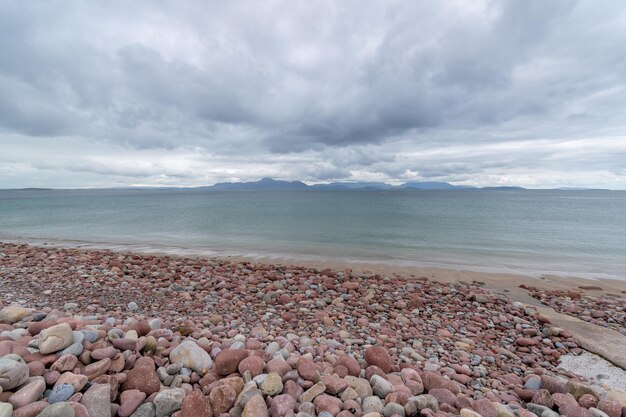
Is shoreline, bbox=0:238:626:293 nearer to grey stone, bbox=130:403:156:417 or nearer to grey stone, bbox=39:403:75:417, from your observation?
grey stone, bbox=130:403:156:417

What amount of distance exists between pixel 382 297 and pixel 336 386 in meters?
4.88

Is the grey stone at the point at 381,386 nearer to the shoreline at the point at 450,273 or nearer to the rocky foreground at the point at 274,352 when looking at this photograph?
the rocky foreground at the point at 274,352

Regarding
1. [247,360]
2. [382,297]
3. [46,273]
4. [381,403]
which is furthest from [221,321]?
[46,273]

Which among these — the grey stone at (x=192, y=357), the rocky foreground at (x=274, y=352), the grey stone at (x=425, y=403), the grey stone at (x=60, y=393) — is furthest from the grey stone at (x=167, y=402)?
the grey stone at (x=425, y=403)

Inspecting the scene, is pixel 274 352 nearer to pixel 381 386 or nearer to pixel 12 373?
pixel 381 386

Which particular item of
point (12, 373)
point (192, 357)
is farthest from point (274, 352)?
point (12, 373)

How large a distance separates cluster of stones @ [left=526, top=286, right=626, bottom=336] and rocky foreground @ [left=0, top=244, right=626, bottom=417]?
65.0 inches

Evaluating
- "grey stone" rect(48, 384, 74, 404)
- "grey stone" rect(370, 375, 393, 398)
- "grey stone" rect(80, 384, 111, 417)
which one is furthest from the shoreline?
"grey stone" rect(48, 384, 74, 404)

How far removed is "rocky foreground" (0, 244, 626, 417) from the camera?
2.89m

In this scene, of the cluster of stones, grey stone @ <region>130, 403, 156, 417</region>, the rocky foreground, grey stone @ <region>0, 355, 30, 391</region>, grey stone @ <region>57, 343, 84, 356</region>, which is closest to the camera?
grey stone @ <region>0, 355, 30, 391</region>

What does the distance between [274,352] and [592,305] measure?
9212mm

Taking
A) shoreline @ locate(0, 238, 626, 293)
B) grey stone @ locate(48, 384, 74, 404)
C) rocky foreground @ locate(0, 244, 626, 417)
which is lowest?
shoreline @ locate(0, 238, 626, 293)

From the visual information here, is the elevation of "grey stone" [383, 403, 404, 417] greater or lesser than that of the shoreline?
greater

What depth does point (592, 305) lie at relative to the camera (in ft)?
26.9
